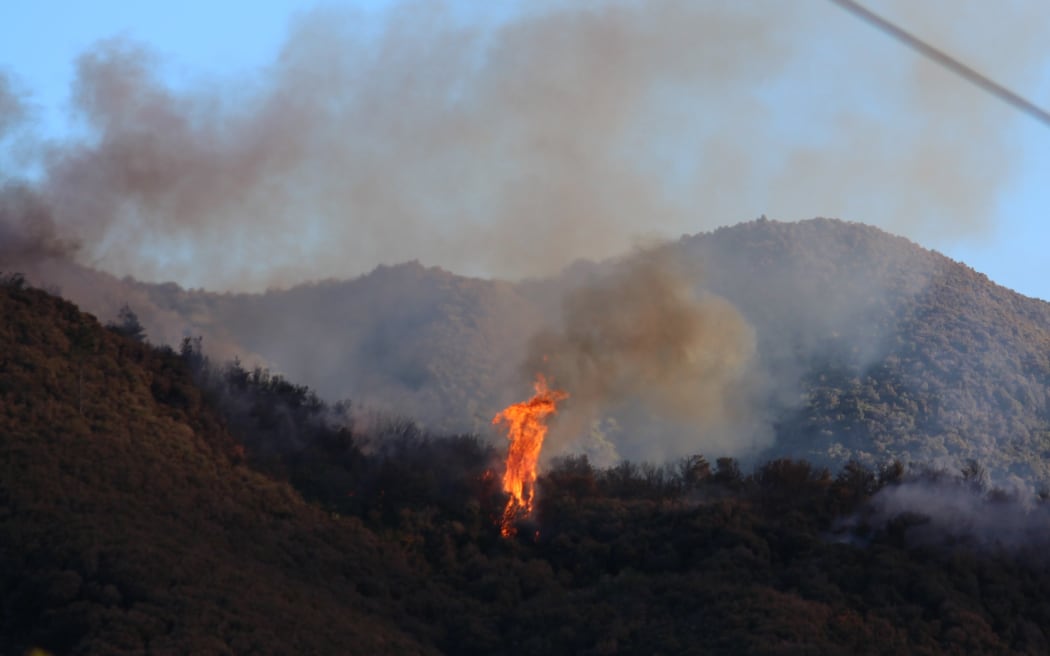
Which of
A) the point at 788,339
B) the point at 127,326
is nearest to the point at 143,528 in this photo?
the point at 127,326

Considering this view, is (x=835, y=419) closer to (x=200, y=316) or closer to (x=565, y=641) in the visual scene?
(x=200, y=316)

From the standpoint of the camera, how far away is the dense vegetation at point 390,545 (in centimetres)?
3528

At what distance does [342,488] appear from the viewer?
48875 millimetres

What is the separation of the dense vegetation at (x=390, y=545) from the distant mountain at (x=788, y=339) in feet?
58.3

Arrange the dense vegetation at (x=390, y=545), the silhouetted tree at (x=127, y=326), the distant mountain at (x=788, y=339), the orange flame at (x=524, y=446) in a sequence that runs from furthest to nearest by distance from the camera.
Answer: the distant mountain at (x=788, y=339), the silhouetted tree at (x=127, y=326), the orange flame at (x=524, y=446), the dense vegetation at (x=390, y=545)

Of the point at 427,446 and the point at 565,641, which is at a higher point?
the point at 427,446

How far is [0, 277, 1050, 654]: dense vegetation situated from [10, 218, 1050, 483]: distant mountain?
58.3 feet

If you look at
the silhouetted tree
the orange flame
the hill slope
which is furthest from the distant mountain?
the orange flame

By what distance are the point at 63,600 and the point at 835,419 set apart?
53596mm

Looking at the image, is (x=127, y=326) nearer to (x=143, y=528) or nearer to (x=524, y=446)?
(x=524, y=446)

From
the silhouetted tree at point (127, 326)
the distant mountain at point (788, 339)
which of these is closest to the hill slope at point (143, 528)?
the silhouetted tree at point (127, 326)

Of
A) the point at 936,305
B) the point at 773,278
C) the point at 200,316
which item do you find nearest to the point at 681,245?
the point at 773,278

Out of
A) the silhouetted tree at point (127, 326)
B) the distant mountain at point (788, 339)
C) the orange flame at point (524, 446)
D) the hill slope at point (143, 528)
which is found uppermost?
the distant mountain at point (788, 339)

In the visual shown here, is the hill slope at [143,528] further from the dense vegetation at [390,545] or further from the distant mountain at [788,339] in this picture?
the distant mountain at [788,339]
